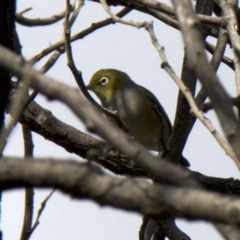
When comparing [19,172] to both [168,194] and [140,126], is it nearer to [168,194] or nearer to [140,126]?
[168,194]

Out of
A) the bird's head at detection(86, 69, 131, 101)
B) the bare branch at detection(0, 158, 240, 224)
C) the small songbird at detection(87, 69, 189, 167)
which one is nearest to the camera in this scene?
the bare branch at detection(0, 158, 240, 224)

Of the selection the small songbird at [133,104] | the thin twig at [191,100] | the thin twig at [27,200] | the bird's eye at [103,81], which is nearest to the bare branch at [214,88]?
the thin twig at [191,100]

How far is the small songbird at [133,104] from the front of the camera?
7.96m

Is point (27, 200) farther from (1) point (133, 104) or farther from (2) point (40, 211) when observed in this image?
(1) point (133, 104)

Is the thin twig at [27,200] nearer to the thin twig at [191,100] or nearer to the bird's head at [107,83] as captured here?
the thin twig at [191,100]

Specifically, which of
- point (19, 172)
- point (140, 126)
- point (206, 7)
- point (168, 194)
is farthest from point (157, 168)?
point (140, 126)

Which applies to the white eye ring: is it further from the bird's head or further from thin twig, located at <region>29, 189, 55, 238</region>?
thin twig, located at <region>29, 189, 55, 238</region>

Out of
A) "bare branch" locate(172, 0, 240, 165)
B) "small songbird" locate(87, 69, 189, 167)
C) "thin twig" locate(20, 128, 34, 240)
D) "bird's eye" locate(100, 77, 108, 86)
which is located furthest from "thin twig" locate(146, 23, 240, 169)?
"bird's eye" locate(100, 77, 108, 86)

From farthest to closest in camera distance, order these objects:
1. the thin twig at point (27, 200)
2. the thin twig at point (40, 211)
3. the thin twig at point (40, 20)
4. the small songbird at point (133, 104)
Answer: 1. the small songbird at point (133, 104)
2. the thin twig at point (40, 20)
3. the thin twig at point (27, 200)
4. the thin twig at point (40, 211)

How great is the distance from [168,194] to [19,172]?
13.5 inches

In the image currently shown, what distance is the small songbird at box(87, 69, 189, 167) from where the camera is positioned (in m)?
7.96

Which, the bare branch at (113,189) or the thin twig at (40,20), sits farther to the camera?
the thin twig at (40,20)

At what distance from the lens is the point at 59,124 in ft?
17.2

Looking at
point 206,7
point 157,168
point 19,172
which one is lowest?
point 19,172
